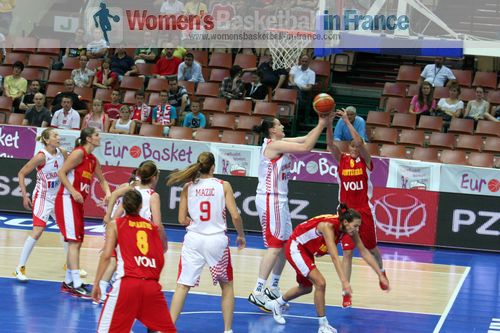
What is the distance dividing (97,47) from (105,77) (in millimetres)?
1192

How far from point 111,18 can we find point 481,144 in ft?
27.6

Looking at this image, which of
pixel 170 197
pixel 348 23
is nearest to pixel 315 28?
pixel 348 23

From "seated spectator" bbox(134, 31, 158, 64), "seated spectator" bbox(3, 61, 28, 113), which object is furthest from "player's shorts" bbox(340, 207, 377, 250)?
"seated spectator" bbox(3, 61, 28, 113)

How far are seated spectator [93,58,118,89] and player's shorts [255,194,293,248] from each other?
1050cm

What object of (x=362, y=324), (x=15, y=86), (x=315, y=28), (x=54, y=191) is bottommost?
(x=362, y=324)

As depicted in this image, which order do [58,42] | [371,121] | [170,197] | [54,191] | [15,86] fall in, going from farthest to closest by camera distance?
[58,42] < [15,86] < [371,121] < [170,197] < [54,191]

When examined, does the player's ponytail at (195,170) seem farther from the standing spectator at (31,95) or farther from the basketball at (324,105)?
the standing spectator at (31,95)

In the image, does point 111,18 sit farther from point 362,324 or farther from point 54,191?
point 362,324

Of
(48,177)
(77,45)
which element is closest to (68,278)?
(48,177)

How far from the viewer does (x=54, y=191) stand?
13.0 meters

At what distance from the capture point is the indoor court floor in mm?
11219

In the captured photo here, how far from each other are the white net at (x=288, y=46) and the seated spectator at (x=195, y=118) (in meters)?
2.05

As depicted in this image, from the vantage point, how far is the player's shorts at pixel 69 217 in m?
12.3

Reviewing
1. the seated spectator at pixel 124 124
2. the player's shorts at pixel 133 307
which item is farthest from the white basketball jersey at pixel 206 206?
the seated spectator at pixel 124 124
